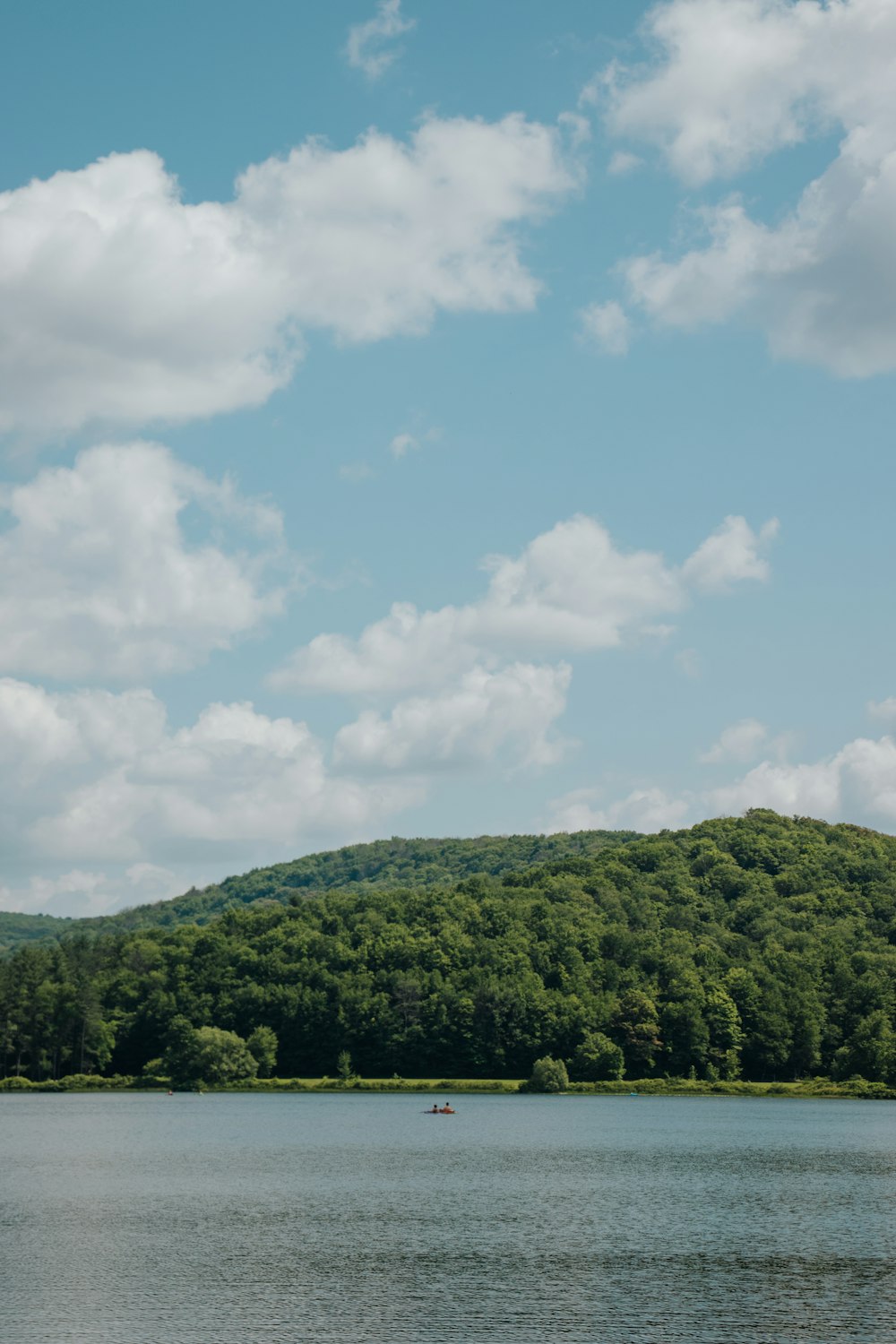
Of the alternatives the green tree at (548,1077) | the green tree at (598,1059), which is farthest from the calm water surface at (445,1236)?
the green tree at (598,1059)

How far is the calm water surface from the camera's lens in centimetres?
5181

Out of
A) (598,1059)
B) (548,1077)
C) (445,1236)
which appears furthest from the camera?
(598,1059)

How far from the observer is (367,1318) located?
52062 mm

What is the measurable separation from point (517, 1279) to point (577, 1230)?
14.5m

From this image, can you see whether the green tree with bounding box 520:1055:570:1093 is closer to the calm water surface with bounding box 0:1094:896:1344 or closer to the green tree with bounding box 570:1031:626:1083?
the green tree with bounding box 570:1031:626:1083

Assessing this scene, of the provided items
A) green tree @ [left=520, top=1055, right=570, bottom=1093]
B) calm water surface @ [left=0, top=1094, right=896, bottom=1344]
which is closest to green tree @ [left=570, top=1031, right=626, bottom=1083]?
green tree @ [left=520, top=1055, right=570, bottom=1093]

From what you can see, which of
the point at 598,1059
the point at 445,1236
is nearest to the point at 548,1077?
the point at 598,1059

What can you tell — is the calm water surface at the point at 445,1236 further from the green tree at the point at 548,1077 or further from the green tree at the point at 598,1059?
the green tree at the point at 598,1059

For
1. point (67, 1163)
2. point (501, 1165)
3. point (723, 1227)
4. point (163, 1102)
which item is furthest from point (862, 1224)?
point (163, 1102)

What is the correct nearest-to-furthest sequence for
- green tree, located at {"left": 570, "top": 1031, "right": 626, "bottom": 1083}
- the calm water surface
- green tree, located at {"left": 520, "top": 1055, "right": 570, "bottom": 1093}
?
1. the calm water surface
2. green tree, located at {"left": 520, "top": 1055, "right": 570, "bottom": 1093}
3. green tree, located at {"left": 570, "top": 1031, "right": 626, "bottom": 1083}

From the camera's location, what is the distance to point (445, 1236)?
70750 millimetres

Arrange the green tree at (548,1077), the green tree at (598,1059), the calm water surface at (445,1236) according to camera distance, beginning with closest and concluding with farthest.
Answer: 1. the calm water surface at (445,1236)
2. the green tree at (548,1077)
3. the green tree at (598,1059)

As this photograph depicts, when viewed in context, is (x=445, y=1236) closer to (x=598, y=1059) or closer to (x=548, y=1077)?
(x=548, y=1077)

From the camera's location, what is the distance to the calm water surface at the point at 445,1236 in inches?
2040
